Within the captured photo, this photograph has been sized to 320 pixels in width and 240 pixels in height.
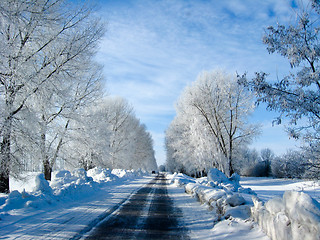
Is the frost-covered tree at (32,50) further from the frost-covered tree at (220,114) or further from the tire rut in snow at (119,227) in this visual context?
the frost-covered tree at (220,114)

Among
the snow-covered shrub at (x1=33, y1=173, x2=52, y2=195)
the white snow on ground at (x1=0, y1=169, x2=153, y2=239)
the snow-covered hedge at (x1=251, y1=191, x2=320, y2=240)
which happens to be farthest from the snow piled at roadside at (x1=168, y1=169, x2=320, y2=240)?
the snow-covered shrub at (x1=33, y1=173, x2=52, y2=195)

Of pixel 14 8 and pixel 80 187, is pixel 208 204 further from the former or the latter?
pixel 14 8

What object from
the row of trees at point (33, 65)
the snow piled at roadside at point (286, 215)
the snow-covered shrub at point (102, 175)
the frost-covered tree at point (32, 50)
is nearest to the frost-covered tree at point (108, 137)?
the snow-covered shrub at point (102, 175)

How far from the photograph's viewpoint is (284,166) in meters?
7.47

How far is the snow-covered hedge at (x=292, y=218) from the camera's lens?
127 inches

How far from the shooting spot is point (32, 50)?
9.66 m

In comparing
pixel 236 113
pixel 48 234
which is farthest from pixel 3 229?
pixel 236 113

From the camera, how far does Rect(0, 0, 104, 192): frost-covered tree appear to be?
307 inches

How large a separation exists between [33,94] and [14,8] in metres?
3.21

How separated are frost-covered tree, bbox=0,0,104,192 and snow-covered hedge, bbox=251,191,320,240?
7818 mm

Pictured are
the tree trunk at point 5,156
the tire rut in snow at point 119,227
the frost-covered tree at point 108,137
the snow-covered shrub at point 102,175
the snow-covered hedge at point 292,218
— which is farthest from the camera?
the snow-covered shrub at point 102,175

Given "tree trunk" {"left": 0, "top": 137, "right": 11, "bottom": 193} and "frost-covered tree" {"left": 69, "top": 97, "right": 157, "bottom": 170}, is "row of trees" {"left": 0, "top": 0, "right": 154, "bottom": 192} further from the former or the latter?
Answer: "frost-covered tree" {"left": 69, "top": 97, "right": 157, "bottom": 170}

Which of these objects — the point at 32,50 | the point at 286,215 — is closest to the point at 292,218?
the point at 286,215

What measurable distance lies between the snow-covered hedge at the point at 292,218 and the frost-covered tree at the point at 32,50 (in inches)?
308
